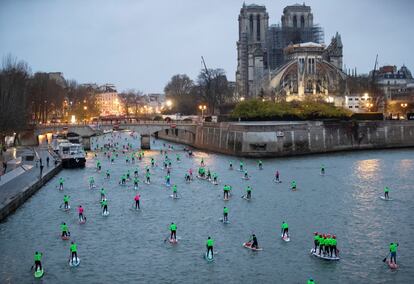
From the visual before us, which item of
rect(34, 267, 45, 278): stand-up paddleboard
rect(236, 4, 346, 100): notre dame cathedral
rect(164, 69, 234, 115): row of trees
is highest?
rect(236, 4, 346, 100): notre dame cathedral

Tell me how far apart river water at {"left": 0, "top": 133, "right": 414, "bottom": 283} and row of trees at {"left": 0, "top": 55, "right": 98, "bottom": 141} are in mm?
18007

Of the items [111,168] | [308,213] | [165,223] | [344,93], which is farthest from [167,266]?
[344,93]

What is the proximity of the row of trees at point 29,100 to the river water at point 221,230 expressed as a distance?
1801 centimetres

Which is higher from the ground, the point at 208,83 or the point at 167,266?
the point at 208,83

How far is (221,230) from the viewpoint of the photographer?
40.9 m

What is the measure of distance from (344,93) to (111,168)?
8458 cm

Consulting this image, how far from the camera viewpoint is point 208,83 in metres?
164

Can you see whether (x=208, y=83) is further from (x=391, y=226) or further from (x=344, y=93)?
(x=391, y=226)

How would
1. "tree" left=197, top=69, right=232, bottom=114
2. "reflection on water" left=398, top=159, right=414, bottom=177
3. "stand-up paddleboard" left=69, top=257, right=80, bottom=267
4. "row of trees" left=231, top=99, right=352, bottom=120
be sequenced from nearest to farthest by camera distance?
"stand-up paddleboard" left=69, top=257, right=80, bottom=267, "reflection on water" left=398, top=159, right=414, bottom=177, "row of trees" left=231, top=99, right=352, bottom=120, "tree" left=197, top=69, right=232, bottom=114

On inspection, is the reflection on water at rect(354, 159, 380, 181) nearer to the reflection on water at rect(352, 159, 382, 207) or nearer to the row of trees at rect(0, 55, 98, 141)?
the reflection on water at rect(352, 159, 382, 207)

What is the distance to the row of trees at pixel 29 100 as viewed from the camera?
7988 cm

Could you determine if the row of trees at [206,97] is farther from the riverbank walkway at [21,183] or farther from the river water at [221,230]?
the river water at [221,230]

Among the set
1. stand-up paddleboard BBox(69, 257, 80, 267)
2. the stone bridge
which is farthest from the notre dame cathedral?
stand-up paddleboard BBox(69, 257, 80, 267)

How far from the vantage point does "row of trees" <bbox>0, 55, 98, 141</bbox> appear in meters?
79.9
